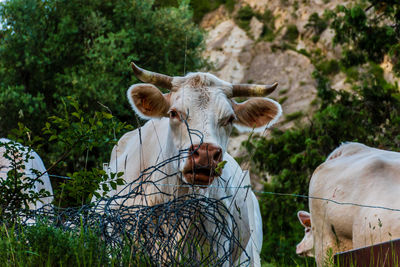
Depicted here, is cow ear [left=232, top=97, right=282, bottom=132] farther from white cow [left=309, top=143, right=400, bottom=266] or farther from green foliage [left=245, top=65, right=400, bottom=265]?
green foliage [left=245, top=65, right=400, bottom=265]

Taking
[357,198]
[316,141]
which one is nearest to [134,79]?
[316,141]

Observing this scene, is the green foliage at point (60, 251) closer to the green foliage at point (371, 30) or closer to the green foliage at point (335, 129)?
the green foliage at point (335, 129)

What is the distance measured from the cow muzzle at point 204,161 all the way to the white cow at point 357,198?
5.26 ft

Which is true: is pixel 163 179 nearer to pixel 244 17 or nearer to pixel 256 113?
pixel 256 113

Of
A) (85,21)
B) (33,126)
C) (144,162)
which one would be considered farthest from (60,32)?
(144,162)

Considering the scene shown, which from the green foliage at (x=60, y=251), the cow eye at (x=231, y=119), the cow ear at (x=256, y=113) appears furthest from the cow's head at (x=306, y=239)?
the green foliage at (x=60, y=251)

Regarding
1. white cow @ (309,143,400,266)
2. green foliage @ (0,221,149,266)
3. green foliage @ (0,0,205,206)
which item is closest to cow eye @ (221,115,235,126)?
white cow @ (309,143,400,266)

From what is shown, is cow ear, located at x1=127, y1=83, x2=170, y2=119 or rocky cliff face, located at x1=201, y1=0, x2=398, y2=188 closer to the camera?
cow ear, located at x1=127, y1=83, x2=170, y2=119

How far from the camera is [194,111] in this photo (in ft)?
15.0

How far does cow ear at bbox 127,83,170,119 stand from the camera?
4980 mm

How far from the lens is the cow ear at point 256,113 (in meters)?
5.18

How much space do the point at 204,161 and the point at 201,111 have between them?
679 mm

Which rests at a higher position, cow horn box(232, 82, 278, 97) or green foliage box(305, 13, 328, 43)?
green foliage box(305, 13, 328, 43)

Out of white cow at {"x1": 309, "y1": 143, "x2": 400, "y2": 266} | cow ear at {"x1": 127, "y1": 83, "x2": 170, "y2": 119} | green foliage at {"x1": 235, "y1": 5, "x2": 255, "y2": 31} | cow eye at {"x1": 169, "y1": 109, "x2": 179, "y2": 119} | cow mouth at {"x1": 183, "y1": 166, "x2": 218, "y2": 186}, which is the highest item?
green foliage at {"x1": 235, "y1": 5, "x2": 255, "y2": 31}
